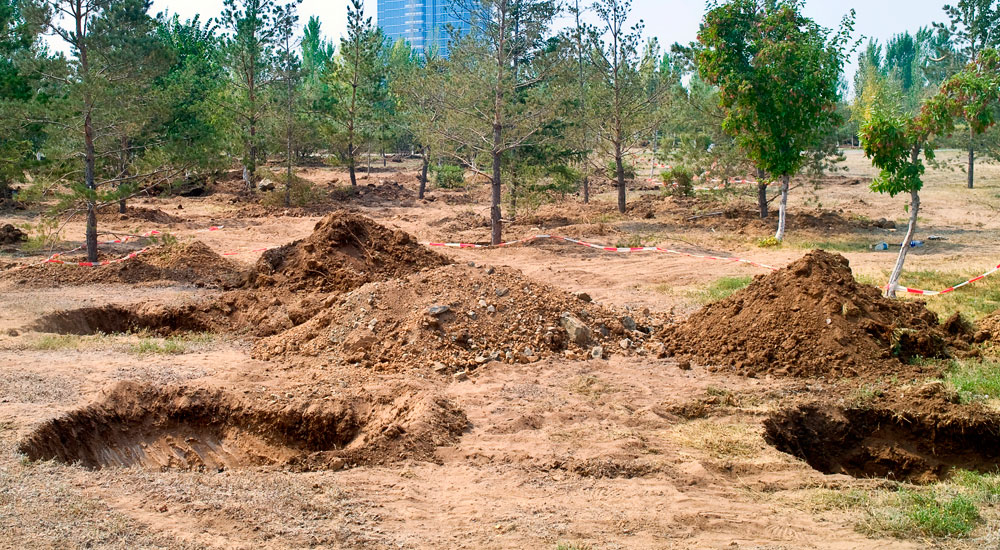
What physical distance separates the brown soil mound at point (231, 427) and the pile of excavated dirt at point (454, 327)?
134 cm

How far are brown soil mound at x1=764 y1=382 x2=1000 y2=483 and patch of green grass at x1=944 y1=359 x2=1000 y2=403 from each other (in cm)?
48

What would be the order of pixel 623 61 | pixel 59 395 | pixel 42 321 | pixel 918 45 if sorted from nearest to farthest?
1. pixel 59 395
2. pixel 42 321
3. pixel 623 61
4. pixel 918 45

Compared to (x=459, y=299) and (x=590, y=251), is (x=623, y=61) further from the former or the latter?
(x=459, y=299)

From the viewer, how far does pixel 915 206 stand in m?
12.3

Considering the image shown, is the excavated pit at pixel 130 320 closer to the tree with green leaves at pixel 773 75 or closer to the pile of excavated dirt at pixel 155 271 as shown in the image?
the pile of excavated dirt at pixel 155 271

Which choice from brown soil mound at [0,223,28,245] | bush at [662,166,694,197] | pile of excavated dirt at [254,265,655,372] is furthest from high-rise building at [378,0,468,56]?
pile of excavated dirt at [254,265,655,372]

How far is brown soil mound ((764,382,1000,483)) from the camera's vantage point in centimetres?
739

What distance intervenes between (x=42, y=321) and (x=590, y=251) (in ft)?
38.0

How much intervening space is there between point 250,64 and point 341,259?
1759 cm

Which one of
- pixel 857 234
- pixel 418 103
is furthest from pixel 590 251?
pixel 857 234

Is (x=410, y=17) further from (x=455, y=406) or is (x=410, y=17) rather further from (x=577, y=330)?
(x=455, y=406)

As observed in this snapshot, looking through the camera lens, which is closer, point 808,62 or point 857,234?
point 808,62

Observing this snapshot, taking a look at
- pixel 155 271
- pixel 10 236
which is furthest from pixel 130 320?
pixel 10 236

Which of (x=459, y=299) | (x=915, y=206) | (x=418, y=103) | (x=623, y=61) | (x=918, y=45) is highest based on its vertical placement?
(x=918, y=45)
